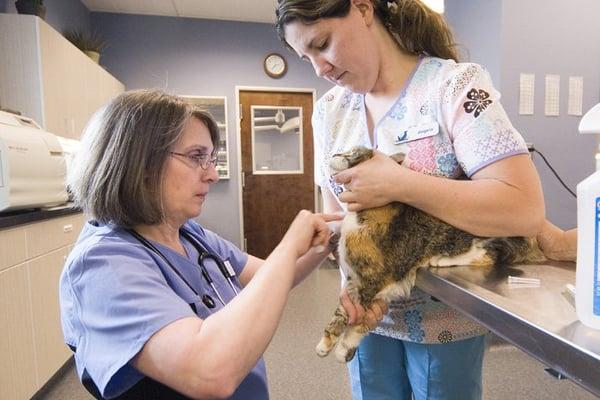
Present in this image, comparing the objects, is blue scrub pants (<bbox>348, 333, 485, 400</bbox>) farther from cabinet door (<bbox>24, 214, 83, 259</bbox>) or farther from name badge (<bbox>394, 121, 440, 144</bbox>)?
cabinet door (<bbox>24, 214, 83, 259</bbox>)

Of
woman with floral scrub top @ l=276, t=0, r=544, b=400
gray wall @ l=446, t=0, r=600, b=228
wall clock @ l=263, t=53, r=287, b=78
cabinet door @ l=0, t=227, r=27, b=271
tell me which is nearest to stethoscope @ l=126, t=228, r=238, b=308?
woman with floral scrub top @ l=276, t=0, r=544, b=400

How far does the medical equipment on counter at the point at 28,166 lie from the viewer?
146 centimetres

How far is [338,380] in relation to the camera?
197cm

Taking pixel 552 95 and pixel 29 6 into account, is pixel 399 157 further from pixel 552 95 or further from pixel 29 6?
pixel 29 6

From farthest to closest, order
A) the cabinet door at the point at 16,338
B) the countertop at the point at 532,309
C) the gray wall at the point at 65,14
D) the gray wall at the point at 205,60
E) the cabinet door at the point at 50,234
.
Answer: the gray wall at the point at 205,60 < the gray wall at the point at 65,14 < the cabinet door at the point at 50,234 < the cabinet door at the point at 16,338 < the countertop at the point at 532,309

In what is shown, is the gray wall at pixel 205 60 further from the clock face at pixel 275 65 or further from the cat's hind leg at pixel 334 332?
the cat's hind leg at pixel 334 332

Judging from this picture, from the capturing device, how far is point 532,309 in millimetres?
425

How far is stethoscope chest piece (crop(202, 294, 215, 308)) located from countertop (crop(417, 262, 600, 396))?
41 centimetres

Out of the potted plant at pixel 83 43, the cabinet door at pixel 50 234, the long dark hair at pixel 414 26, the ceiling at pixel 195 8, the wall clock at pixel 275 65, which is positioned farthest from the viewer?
the wall clock at pixel 275 65

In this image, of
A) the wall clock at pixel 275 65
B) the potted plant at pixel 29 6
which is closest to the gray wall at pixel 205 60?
the wall clock at pixel 275 65

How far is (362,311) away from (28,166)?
159 cm

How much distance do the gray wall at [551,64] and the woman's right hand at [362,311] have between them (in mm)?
2039

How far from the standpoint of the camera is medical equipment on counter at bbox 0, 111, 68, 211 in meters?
1.46

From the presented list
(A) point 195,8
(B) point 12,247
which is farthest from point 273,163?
(B) point 12,247
